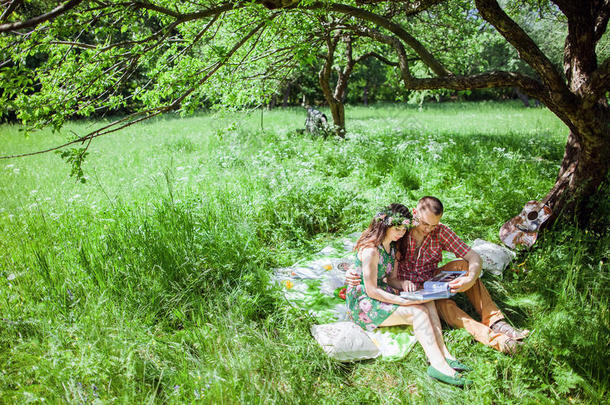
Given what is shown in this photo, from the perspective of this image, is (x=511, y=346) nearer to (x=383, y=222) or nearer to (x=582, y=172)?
(x=383, y=222)

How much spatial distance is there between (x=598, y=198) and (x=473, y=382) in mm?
2742

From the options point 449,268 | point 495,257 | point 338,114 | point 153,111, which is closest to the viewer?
point 153,111

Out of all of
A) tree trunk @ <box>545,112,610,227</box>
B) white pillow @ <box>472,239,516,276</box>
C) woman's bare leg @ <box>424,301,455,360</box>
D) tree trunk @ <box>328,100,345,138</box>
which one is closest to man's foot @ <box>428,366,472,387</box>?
woman's bare leg @ <box>424,301,455,360</box>

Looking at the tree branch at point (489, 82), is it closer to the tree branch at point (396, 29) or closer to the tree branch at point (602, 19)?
the tree branch at point (396, 29)

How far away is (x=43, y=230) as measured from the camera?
4.09 meters

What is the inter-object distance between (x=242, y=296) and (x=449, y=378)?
69.1 inches

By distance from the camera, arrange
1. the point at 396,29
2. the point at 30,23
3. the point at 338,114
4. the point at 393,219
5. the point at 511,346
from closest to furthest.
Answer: the point at 30,23 → the point at 511,346 → the point at 393,219 → the point at 396,29 → the point at 338,114

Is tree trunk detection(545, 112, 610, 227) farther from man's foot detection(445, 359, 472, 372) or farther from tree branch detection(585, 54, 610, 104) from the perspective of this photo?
man's foot detection(445, 359, 472, 372)

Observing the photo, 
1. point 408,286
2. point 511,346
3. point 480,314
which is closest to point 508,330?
point 511,346

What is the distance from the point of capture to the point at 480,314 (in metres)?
3.34

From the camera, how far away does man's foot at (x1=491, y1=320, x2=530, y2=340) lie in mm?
2816

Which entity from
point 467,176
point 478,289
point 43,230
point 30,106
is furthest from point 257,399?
point 467,176

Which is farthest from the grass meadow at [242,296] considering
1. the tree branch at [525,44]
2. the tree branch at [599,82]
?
the tree branch at [525,44]

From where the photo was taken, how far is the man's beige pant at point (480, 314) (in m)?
2.83
